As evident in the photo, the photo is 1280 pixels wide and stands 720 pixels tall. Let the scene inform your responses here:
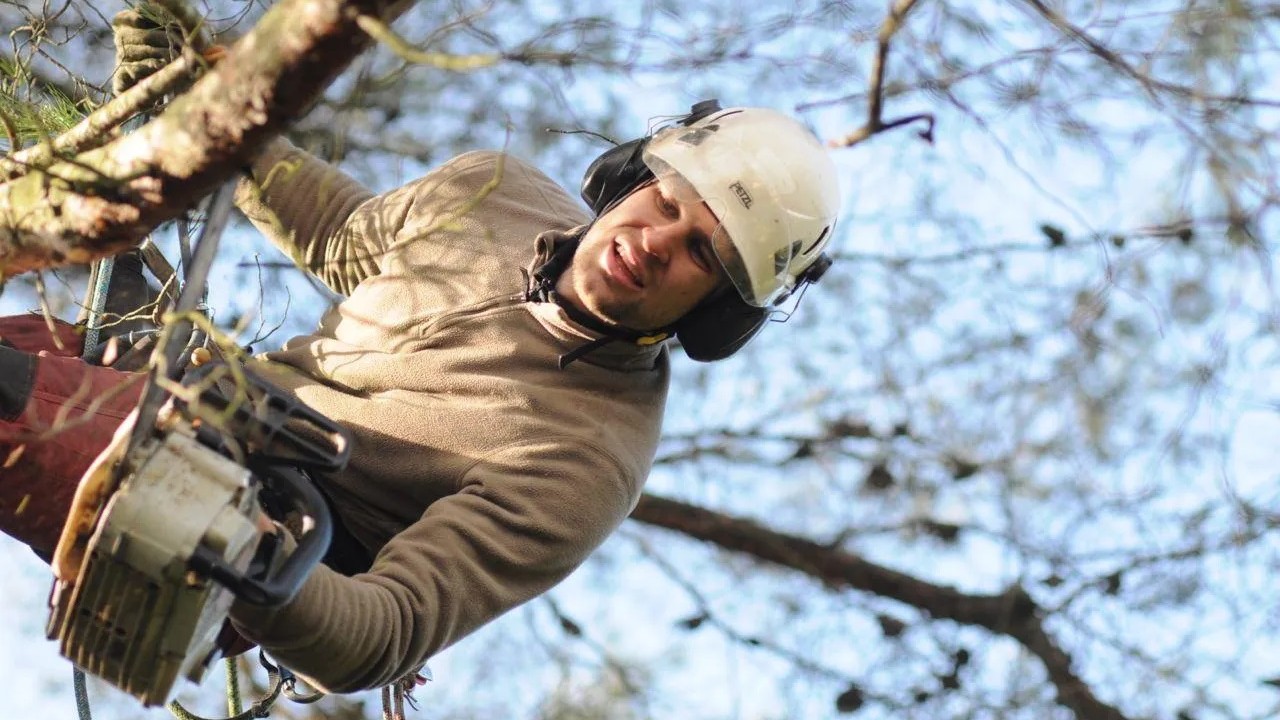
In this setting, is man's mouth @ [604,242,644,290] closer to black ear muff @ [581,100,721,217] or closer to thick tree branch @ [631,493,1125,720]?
black ear muff @ [581,100,721,217]

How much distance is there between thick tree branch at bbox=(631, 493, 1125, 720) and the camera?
16.3 ft

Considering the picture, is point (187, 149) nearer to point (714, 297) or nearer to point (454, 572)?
point (454, 572)

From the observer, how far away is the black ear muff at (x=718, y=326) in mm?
2730

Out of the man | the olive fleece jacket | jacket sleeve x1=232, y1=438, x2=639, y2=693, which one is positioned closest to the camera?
jacket sleeve x1=232, y1=438, x2=639, y2=693

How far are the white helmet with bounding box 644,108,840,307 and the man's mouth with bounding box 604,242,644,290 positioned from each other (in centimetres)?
15

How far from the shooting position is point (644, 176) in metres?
2.78

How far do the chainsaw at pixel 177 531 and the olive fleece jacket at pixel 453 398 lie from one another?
1.21ft

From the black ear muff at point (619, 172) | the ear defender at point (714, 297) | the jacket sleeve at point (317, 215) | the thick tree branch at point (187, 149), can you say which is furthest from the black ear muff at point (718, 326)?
the thick tree branch at point (187, 149)

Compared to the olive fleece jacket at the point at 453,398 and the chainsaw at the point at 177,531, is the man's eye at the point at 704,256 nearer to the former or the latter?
the olive fleece jacket at the point at 453,398

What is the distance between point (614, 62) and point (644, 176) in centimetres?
41

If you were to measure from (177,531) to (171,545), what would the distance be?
0.05 ft

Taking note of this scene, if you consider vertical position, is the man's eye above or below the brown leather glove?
below

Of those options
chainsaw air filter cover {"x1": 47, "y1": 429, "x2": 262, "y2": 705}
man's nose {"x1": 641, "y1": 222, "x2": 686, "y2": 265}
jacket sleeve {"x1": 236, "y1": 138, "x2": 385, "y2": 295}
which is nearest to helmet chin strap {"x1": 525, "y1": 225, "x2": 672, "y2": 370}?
man's nose {"x1": 641, "y1": 222, "x2": 686, "y2": 265}

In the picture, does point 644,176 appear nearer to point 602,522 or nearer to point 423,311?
point 423,311
